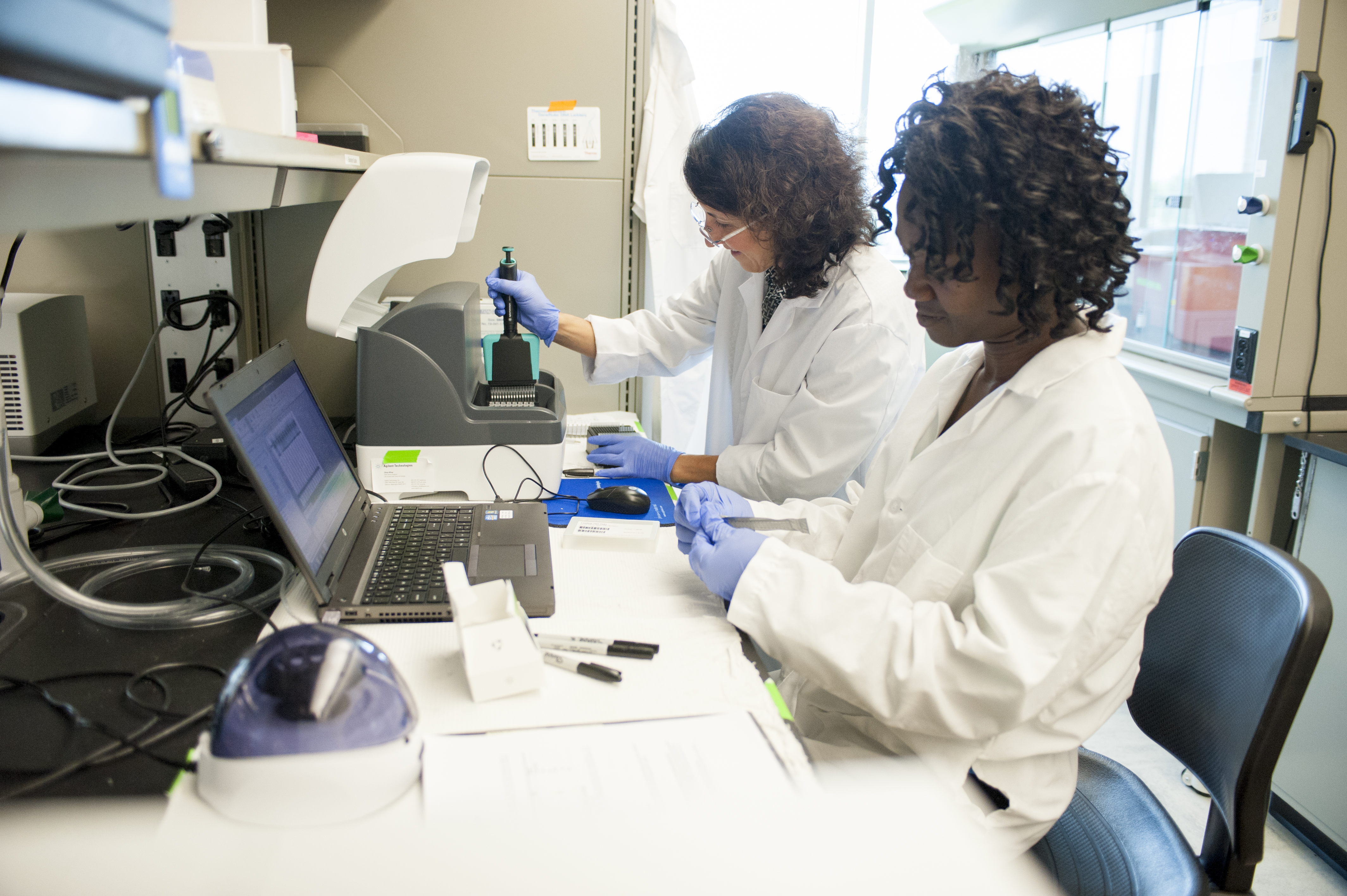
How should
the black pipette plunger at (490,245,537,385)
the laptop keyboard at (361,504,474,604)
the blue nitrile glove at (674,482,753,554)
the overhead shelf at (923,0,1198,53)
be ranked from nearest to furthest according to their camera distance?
the laptop keyboard at (361,504,474,604) → the blue nitrile glove at (674,482,753,554) → the black pipette plunger at (490,245,537,385) → the overhead shelf at (923,0,1198,53)

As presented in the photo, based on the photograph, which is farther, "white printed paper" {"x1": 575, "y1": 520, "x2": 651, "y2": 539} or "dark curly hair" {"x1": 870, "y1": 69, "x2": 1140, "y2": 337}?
"white printed paper" {"x1": 575, "y1": 520, "x2": 651, "y2": 539}

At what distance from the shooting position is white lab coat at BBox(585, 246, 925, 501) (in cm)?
158

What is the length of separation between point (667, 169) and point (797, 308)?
640 millimetres

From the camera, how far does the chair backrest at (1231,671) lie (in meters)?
0.88

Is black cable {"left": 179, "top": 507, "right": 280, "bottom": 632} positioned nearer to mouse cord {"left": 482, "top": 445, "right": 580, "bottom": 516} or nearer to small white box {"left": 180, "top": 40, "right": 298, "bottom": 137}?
mouse cord {"left": 482, "top": 445, "right": 580, "bottom": 516}

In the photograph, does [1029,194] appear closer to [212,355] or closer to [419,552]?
[419,552]

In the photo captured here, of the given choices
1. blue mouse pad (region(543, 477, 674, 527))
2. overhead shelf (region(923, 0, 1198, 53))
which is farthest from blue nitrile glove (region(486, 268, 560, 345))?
overhead shelf (region(923, 0, 1198, 53))

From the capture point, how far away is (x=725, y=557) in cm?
104

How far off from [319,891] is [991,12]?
3.40 metres

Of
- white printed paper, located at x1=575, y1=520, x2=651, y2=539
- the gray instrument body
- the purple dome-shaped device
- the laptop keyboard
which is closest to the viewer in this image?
the purple dome-shaped device

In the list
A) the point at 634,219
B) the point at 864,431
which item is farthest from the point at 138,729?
the point at 634,219

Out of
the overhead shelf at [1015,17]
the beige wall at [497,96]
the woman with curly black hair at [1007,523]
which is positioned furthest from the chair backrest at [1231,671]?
→ the overhead shelf at [1015,17]

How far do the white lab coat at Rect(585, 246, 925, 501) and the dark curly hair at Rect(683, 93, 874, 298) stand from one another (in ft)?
0.22

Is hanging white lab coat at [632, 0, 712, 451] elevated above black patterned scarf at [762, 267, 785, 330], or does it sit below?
above
